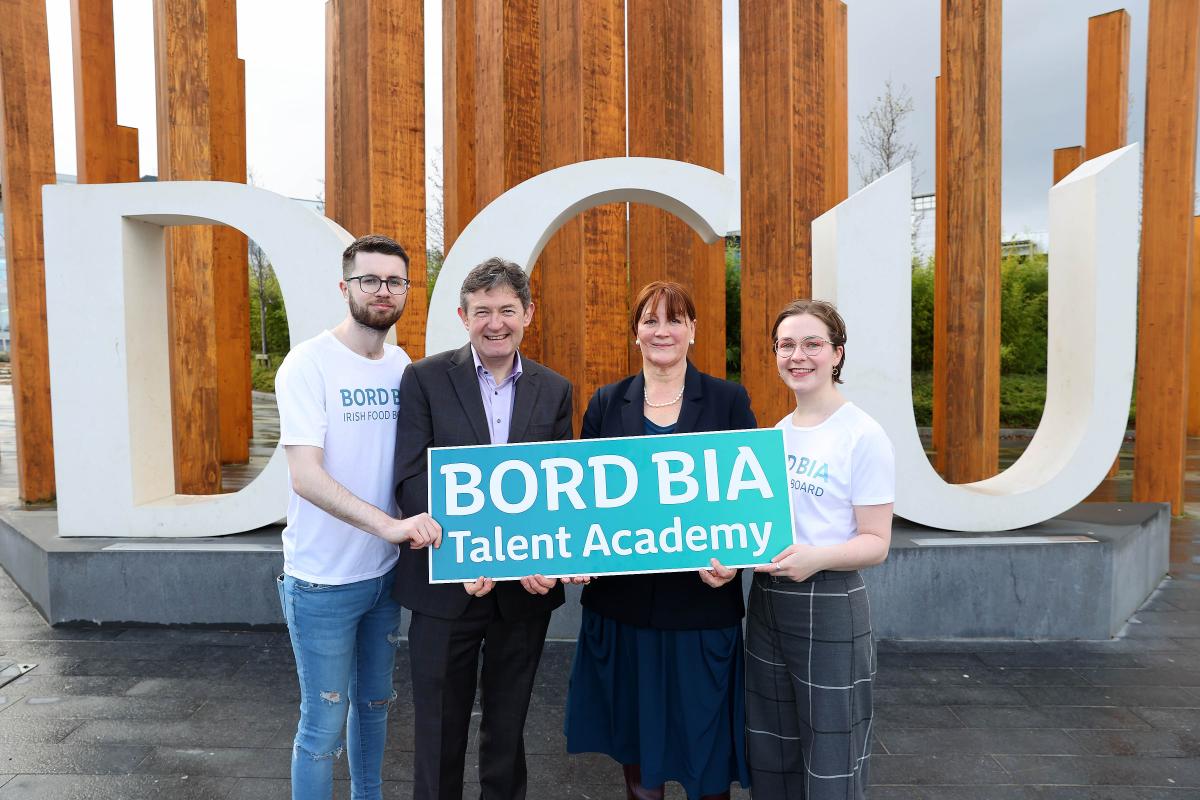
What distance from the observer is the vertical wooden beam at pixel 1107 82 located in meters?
8.12

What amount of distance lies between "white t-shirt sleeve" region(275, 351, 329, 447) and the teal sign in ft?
1.10

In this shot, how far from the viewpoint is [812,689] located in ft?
7.03

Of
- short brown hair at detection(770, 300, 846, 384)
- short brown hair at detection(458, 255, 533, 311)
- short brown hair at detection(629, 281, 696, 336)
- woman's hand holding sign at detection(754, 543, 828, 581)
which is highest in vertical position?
short brown hair at detection(458, 255, 533, 311)

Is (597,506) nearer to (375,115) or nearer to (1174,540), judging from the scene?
(375,115)

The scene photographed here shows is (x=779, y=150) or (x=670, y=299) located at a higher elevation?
(x=779, y=150)

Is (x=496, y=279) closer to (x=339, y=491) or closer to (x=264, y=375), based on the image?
(x=339, y=491)

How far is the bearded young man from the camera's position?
2277mm

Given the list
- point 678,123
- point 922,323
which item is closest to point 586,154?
point 678,123

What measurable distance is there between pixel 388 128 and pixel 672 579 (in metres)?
3.42

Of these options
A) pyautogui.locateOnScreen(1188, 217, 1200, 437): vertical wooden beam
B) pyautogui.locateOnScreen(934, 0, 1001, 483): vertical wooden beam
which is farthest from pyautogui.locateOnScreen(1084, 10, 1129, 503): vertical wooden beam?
pyautogui.locateOnScreen(1188, 217, 1200, 437): vertical wooden beam

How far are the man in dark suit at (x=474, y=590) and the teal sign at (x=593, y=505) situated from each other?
67mm

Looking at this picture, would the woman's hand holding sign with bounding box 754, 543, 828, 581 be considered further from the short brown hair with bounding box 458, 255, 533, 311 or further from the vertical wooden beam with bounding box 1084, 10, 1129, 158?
the vertical wooden beam with bounding box 1084, 10, 1129, 158

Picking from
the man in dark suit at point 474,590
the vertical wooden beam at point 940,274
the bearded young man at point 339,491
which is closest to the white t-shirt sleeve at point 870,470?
the man in dark suit at point 474,590

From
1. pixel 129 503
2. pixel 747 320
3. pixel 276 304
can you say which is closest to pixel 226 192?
pixel 129 503
